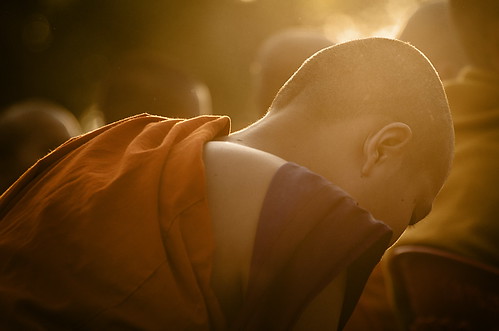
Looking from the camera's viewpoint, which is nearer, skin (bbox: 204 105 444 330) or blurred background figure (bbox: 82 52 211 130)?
skin (bbox: 204 105 444 330)

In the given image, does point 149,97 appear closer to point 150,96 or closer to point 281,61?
point 150,96

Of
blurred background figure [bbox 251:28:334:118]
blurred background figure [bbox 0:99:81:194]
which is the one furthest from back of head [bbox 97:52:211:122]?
blurred background figure [bbox 251:28:334:118]

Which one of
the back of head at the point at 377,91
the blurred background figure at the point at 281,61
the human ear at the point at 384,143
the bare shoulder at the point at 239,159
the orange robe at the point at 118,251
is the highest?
the blurred background figure at the point at 281,61

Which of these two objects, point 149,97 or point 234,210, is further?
point 149,97

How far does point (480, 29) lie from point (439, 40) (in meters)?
0.54

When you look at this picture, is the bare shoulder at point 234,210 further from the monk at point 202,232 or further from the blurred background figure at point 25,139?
the blurred background figure at point 25,139

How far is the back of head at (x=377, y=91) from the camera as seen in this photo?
70.9 inches

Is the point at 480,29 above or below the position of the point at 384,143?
above

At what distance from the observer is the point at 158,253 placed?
1425mm

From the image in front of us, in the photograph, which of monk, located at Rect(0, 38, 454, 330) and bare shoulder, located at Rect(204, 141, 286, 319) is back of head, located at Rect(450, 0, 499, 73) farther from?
bare shoulder, located at Rect(204, 141, 286, 319)

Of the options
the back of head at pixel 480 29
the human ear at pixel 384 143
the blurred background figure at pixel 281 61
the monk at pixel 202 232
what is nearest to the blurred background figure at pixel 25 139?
the blurred background figure at pixel 281 61

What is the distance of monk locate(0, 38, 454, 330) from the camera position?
4.61 ft

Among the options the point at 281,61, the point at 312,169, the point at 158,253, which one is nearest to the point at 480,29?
the point at 312,169

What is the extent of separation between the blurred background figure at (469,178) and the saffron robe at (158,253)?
74 centimetres
